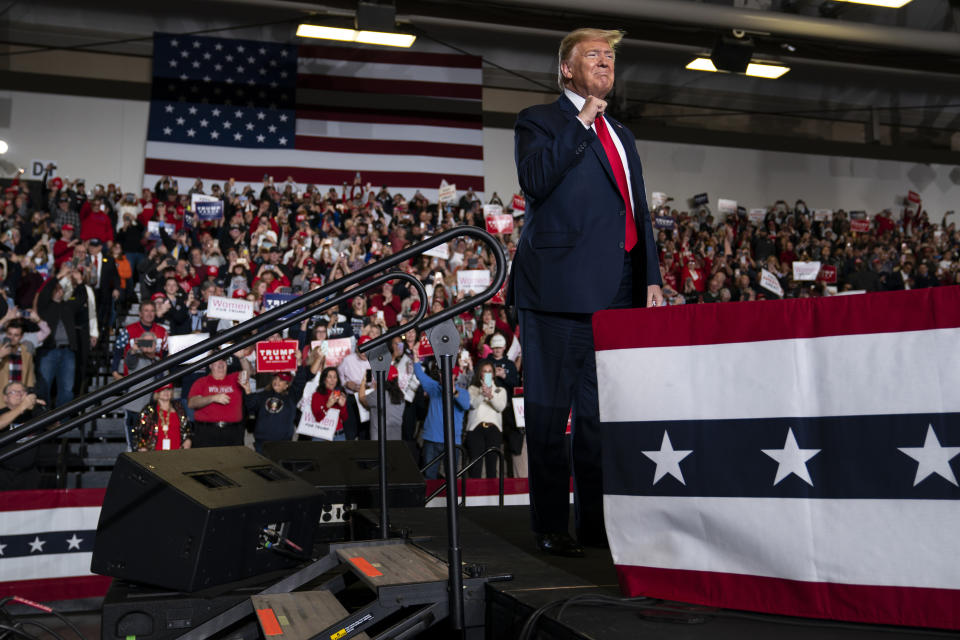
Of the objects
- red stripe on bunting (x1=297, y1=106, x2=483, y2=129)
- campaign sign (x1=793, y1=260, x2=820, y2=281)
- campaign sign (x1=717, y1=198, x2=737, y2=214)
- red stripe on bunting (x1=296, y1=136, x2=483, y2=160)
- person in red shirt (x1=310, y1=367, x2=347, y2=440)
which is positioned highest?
red stripe on bunting (x1=297, y1=106, x2=483, y2=129)

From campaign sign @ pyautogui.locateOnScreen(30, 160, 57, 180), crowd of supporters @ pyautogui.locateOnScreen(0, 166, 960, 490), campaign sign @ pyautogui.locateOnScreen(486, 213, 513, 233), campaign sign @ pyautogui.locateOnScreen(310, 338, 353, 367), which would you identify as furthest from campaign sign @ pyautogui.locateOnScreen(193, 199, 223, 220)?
campaign sign @ pyautogui.locateOnScreen(310, 338, 353, 367)

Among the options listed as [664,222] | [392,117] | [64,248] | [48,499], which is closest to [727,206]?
[664,222]

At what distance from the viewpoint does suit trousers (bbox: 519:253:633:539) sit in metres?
3.15

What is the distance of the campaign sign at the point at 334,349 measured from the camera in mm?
9875

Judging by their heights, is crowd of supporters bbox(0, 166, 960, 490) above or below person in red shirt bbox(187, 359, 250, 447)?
above

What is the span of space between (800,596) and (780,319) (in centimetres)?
72

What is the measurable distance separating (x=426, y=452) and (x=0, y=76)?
1385cm

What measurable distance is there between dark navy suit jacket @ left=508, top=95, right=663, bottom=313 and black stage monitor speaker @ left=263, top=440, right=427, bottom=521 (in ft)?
7.57

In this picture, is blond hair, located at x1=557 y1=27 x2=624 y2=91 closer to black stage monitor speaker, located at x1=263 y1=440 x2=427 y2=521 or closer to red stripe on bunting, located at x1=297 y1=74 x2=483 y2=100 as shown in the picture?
black stage monitor speaker, located at x1=263 y1=440 x2=427 y2=521

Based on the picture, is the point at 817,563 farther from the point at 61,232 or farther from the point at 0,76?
the point at 0,76

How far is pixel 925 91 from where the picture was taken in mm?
22391

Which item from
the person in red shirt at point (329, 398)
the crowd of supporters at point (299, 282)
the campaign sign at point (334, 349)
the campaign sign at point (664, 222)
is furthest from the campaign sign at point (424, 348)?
the campaign sign at point (664, 222)

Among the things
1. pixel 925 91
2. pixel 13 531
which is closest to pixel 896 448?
pixel 13 531

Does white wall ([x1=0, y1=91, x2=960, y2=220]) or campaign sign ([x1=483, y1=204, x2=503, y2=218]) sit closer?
campaign sign ([x1=483, y1=204, x2=503, y2=218])
